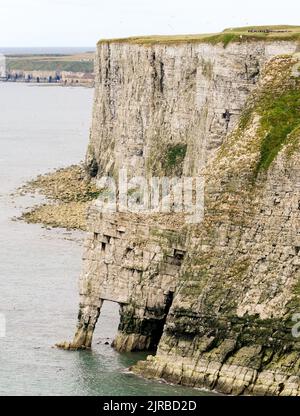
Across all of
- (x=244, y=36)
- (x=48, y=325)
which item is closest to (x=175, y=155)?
(x=244, y=36)

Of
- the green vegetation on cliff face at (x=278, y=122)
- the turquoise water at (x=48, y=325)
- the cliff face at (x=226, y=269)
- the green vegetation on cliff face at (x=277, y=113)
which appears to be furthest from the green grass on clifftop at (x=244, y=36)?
the green vegetation on cliff face at (x=278, y=122)

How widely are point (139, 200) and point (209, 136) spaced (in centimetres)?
890

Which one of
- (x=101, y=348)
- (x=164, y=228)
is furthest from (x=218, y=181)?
(x=101, y=348)

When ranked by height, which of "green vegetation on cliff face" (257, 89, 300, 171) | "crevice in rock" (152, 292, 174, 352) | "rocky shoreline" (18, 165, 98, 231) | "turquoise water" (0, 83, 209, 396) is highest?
"green vegetation on cliff face" (257, 89, 300, 171)

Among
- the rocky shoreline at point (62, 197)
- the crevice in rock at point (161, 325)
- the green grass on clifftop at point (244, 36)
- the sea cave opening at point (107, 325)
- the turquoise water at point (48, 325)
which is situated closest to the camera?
the turquoise water at point (48, 325)

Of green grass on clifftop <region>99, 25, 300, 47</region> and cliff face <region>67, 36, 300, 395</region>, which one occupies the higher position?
green grass on clifftop <region>99, 25, 300, 47</region>

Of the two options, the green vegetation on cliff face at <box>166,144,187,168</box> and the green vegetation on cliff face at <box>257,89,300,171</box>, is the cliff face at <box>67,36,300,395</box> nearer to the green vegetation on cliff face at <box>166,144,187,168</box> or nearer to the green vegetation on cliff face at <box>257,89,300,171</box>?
the green vegetation on cliff face at <box>257,89,300,171</box>

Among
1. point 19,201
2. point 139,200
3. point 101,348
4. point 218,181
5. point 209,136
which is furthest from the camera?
point 19,201

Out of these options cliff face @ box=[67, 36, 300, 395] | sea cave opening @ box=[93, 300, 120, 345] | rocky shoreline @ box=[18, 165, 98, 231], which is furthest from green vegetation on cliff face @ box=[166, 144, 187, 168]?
cliff face @ box=[67, 36, 300, 395]

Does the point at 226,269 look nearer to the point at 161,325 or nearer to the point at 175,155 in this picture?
the point at 161,325

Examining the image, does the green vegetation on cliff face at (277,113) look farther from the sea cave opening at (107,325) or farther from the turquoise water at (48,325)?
the sea cave opening at (107,325)
